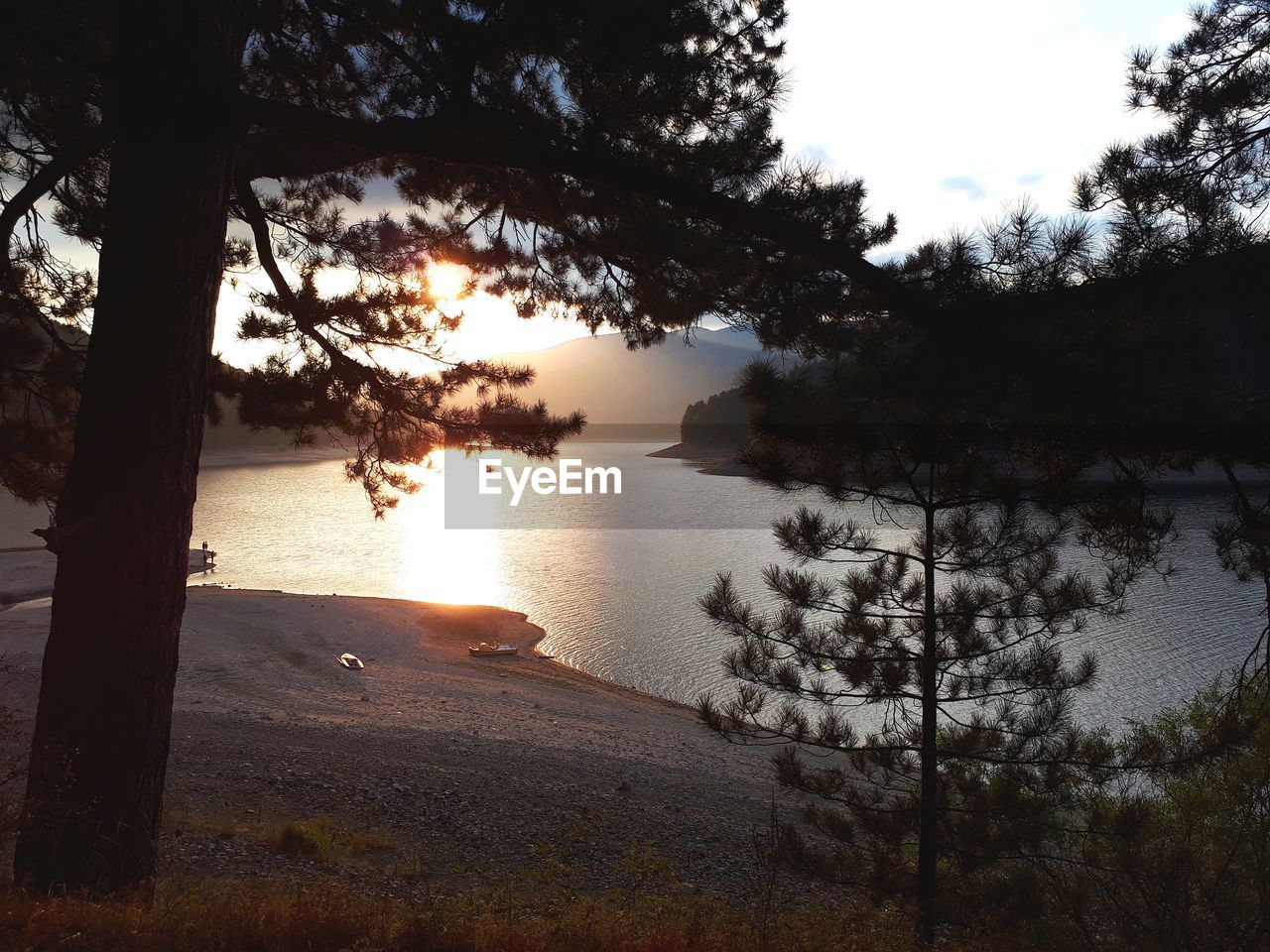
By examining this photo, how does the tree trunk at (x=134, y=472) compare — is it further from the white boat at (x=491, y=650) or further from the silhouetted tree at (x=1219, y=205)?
the white boat at (x=491, y=650)

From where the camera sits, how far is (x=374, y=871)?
6.88 m

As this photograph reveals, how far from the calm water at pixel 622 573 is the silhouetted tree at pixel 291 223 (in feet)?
6.01

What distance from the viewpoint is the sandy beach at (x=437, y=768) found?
7902mm

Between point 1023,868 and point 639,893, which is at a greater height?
point 1023,868

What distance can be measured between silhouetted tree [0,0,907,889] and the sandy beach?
202 cm

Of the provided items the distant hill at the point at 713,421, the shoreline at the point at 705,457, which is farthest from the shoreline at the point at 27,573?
the distant hill at the point at 713,421

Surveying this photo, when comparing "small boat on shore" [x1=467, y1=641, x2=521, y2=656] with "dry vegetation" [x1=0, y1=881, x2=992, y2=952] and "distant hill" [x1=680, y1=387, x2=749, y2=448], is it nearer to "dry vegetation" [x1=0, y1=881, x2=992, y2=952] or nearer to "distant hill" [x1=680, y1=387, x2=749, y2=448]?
"dry vegetation" [x1=0, y1=881, x2=992, y2=952]

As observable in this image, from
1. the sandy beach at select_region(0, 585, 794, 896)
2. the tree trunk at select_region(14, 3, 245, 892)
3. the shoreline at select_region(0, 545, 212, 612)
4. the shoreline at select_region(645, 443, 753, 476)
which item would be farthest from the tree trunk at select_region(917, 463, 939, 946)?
the shoreline at select_region(645, 443, 753, 476)

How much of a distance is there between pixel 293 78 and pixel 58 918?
540cm

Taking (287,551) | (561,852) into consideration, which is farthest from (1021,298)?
(287,551)

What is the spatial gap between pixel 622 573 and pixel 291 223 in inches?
1123

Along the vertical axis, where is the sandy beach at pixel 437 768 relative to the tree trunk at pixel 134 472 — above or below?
below

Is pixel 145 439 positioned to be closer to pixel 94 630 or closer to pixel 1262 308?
pixel 94 630

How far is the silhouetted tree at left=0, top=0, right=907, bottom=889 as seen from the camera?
341 centimetres
